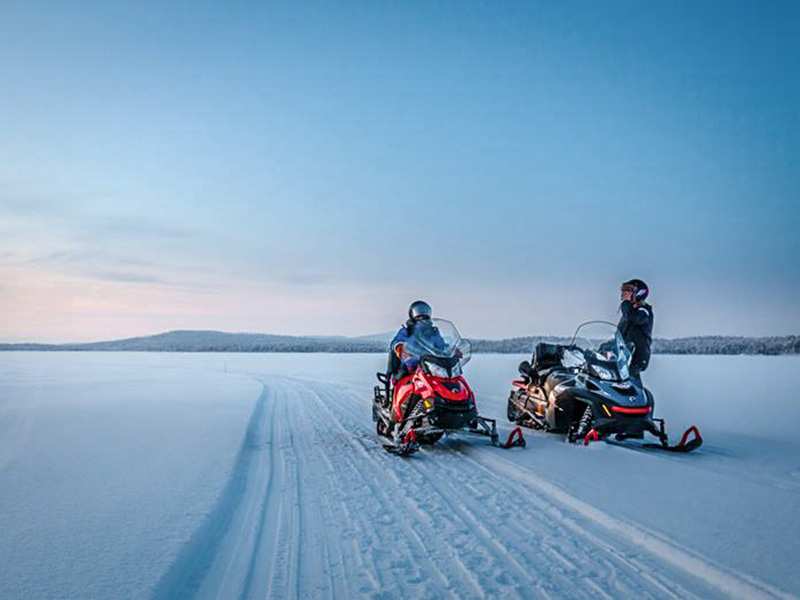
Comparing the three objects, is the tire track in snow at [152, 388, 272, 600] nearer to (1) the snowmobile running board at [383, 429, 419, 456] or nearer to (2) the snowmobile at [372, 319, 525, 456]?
(1) the snowmobile running board at [383, 429, 419, 456]

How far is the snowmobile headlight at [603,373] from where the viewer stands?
747 centimetres

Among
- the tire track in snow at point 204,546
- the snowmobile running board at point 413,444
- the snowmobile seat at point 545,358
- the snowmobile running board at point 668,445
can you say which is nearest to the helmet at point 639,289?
the snowmobile seat at point 545,358

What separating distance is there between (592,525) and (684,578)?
3.13 feet

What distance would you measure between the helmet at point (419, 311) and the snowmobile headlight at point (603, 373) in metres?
2.50

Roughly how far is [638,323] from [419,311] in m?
3.37

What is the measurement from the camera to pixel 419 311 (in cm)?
832

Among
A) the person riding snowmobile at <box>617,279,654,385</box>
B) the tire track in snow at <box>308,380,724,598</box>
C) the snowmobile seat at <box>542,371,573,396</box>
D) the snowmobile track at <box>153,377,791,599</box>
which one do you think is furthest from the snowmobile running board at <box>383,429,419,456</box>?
the person riding snowmobile at <box>617,279,654,385</box>

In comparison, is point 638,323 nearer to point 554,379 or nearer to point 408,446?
point 554,379

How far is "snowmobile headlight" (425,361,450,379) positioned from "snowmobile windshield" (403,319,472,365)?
8 centimetres

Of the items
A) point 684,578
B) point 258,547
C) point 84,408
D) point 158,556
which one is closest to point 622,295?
point 684,578

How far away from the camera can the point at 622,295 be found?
339 inches

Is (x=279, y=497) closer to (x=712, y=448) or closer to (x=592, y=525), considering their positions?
(x=592, y=525)

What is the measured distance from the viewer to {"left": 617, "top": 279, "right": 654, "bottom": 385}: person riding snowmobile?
834cm

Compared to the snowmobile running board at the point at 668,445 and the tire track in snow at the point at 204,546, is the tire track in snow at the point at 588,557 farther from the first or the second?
the snowmobile running board at the point at 668,445
